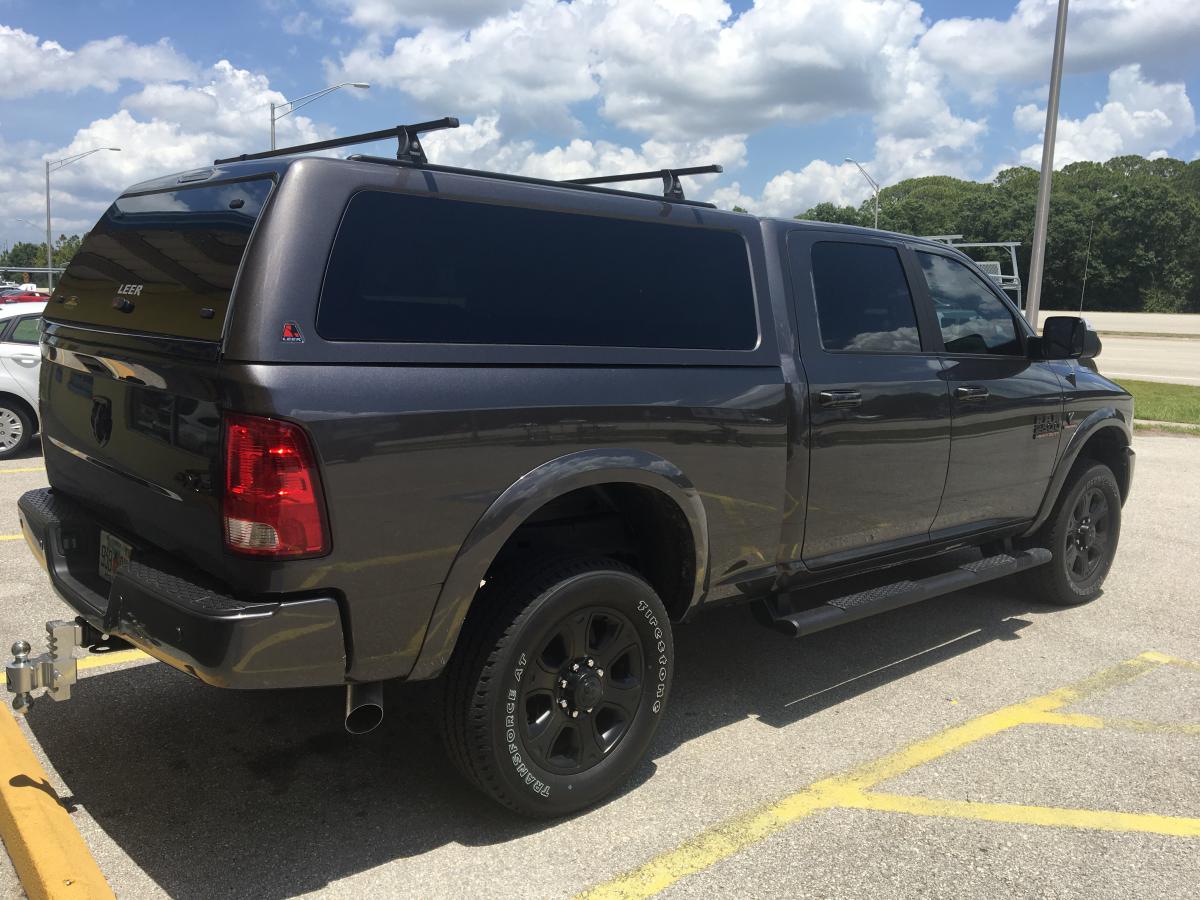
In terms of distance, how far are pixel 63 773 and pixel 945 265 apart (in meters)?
4.24

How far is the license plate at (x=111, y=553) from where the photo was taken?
121 inches

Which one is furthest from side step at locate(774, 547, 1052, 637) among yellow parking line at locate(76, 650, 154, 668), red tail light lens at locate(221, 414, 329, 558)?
yellow parking line at locate(76, 650, 154, 668)

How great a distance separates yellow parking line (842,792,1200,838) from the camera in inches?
130

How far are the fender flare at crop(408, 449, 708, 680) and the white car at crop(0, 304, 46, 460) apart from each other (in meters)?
8.14

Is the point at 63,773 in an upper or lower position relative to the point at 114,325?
lower

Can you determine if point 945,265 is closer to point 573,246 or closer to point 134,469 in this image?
point 573,246

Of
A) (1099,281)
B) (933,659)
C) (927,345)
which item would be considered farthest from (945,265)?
(1099,281)

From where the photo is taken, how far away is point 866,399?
160 inches

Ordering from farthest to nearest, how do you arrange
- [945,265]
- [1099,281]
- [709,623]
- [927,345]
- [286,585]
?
[1099,281], [709,623], [945,265], [927,345], [286,585]

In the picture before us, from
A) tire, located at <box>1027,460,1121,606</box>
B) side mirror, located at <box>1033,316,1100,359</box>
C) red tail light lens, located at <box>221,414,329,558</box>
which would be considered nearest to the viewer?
red tail light lens, located at <box>221,414,329,558</box>

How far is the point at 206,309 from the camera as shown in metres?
2.71

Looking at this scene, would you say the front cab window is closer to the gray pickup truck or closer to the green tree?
the gray pickup truck

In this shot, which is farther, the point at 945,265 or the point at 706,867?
the point at 945,265

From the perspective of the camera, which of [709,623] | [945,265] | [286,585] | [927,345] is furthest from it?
[709,623]
